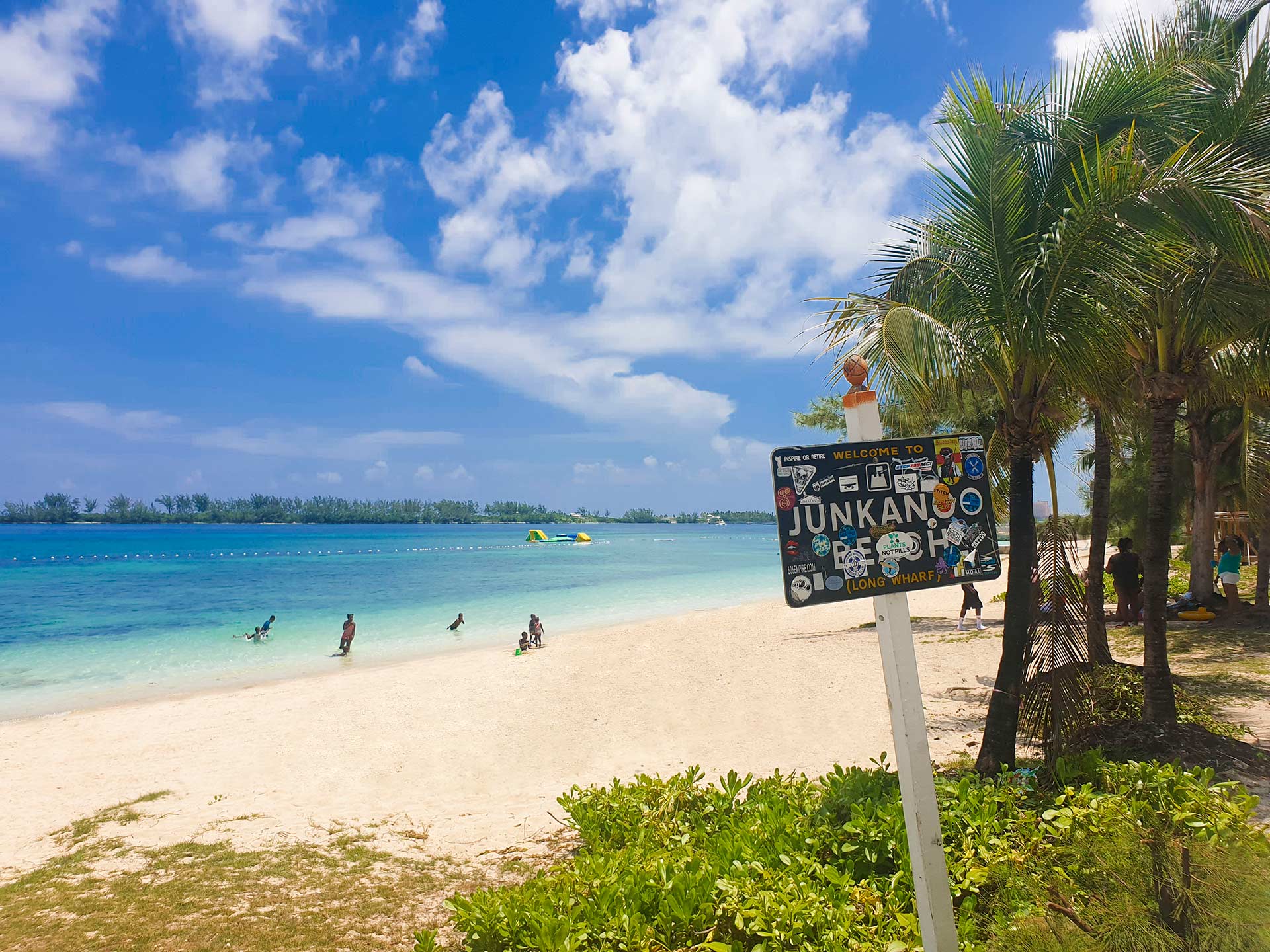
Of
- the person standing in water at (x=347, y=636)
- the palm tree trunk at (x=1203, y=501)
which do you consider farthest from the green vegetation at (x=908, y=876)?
the person standing in water at (x=347, y=636)

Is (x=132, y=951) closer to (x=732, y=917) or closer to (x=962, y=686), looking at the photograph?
(x=732, y=917)

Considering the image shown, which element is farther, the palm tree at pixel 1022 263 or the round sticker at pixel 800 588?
the palm tree at pixel 1022 263

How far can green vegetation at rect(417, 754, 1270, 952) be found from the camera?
2.31m

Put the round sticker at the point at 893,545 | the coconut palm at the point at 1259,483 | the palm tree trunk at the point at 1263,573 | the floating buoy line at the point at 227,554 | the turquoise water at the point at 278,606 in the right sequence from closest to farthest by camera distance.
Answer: the round sticker at the point at 893,545, the coconut palm at the point at 1259,483, the palm tree trunk at the point at 1263,573, the turquoise water at the point at 278,606, the floating buoy line at the point at 227,554

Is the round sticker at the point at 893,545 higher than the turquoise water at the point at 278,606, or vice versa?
the round sticker at the point at 893,545

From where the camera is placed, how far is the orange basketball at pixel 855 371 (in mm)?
3002

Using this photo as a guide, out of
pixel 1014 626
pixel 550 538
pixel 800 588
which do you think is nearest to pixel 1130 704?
pixel 1014 626

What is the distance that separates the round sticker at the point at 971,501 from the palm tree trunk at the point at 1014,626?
2749mm

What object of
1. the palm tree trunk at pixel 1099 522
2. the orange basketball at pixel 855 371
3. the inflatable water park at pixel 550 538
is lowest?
the inflatable water park at pixel 550 538

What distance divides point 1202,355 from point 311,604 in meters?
33.9

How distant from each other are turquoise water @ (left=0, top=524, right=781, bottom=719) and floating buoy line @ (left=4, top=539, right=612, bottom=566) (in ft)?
3.05

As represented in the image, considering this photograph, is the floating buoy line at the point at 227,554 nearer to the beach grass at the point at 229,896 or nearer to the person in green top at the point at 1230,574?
the beach grass at the point at 229,896

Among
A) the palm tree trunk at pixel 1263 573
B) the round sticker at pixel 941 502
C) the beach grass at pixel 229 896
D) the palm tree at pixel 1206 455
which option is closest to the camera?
the round sticker at pixel 941 502

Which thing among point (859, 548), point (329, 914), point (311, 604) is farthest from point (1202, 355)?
point (311, 604)
